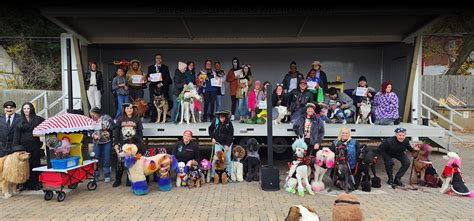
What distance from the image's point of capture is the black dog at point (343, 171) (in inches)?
284

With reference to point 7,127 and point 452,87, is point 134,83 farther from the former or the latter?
point 452,87

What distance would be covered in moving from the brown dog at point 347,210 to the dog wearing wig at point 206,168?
4781 mm

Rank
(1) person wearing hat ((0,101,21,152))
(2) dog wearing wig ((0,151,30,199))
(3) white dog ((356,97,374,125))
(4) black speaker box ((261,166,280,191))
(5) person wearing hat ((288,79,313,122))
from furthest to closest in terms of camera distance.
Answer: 1. (3) white dog ((356,97,374,125))
2. (5) person wearing hat ((288,79,313,122))
3. (4) black speaker box ((261,166,280,191))
4. (1) person wearing hat ((0,101,21,152))
5. (2) dog wearing wig ((0,151,30,199))

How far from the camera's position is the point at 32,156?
722cm

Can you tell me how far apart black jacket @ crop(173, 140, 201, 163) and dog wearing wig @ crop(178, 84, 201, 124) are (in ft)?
4.93

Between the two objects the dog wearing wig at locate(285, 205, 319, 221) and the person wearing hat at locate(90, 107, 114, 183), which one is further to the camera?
the person wearing hat at locate(90, 107, 114, 183)

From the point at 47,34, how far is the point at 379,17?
61.0ft

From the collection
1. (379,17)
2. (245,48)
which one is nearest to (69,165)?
(245,48)

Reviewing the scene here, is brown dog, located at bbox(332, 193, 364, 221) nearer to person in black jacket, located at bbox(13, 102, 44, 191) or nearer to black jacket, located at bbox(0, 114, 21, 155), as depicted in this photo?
person in black jacket, located at bbox(13, 102, 44, 191)

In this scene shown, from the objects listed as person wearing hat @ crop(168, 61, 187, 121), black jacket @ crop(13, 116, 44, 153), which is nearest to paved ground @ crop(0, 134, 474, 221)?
black jacket @ crop(13, 116, 44, 153)

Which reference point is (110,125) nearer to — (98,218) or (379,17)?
(98,218)

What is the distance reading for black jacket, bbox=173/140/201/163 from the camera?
25.3 feet

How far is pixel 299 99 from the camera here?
30.4 feet

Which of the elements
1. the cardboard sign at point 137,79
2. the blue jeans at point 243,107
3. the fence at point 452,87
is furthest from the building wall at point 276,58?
the fence at point 452,87
